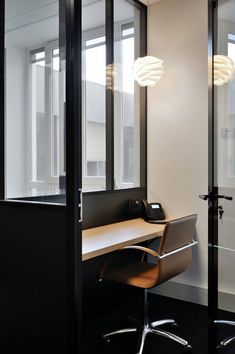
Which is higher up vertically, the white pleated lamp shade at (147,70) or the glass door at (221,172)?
the white pleated lamp shade at (147,70)

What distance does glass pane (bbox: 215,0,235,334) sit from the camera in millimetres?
2434

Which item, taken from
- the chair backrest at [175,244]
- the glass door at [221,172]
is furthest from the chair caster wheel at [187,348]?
the chair backrest at [175,244]

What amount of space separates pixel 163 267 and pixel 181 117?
161 centimetres

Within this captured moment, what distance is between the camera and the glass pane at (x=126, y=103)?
364 cm

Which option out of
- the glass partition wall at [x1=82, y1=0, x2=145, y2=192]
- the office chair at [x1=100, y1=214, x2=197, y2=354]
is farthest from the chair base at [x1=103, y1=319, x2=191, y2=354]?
the glass partition wall at [x1=82, y1=0, x2=145, y2=192]

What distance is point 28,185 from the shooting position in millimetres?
2375

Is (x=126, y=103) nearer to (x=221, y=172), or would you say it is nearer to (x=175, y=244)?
(x=221, y=172)

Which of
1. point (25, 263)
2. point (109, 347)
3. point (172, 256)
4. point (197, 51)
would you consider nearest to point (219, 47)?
point (197, 51)

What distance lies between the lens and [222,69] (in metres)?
2.44

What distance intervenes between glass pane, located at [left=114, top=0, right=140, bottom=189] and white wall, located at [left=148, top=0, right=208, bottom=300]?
149mm

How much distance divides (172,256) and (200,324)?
2.73 ft

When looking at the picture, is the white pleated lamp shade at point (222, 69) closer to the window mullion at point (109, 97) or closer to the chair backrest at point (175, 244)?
the chair backrest at point (175, 244)

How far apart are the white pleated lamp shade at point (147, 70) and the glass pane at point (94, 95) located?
34cm

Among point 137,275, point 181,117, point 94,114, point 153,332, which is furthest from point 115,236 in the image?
point 94,114
